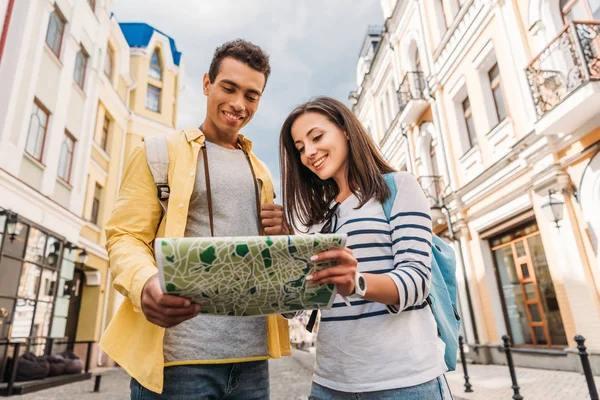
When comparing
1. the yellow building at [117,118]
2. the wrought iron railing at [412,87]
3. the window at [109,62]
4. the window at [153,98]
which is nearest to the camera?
the wrought iron railing at [412,87]

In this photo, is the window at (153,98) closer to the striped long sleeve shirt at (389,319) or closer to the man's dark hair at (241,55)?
the man's dark hair at (241,55)

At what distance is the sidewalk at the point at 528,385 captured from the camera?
18.4 feet

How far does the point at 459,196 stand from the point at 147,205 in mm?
11112

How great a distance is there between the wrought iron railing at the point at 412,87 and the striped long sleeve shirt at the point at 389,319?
42.3 feet

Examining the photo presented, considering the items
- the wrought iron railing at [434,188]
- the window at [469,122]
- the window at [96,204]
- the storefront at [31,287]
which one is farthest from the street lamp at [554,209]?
the window at [96,204]

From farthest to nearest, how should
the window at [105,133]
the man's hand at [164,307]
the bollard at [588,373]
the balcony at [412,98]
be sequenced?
the window at [105,133]
the balcony at [412,98]
the bollard at [588,373]
the man's hand at [164,307]

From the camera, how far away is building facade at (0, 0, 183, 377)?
8.55m

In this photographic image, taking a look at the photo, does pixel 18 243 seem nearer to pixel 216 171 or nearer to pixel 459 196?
pixel 216 171

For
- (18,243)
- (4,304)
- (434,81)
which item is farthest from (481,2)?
(4,304)

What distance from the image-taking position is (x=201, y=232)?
5.47 ft

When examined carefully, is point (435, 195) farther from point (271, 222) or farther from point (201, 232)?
point (201, 232)

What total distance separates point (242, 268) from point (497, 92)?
11.1 metres

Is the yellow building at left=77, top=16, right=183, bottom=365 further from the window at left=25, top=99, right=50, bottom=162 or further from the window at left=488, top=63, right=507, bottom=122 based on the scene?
the window at left=488, top=63, right=507, bottom=122

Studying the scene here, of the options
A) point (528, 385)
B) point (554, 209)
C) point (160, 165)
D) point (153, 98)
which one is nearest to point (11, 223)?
point (160, 165)
